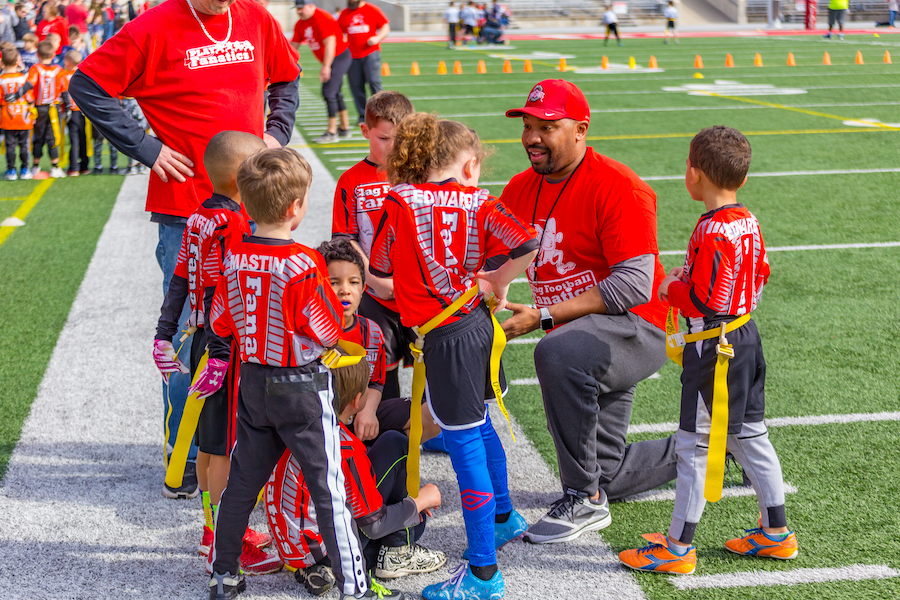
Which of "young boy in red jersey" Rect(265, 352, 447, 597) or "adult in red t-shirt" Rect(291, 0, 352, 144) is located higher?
"adult in red t-shirt" Rect(291, 0, 352, 144)

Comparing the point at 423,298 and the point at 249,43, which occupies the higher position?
the point at 249,43

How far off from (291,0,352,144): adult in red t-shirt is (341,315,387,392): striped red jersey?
1018 centimetres

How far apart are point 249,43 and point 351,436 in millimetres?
1938

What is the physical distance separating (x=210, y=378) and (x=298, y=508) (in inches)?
23.6

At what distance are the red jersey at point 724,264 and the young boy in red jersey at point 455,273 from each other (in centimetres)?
67

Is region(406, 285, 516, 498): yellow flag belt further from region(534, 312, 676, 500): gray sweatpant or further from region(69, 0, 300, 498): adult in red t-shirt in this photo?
region(69, 0, 300, 498): adult in red t-shirt

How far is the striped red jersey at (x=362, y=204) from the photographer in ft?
13.6

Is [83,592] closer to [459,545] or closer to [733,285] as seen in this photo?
[459,545]

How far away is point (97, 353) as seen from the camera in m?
5.77

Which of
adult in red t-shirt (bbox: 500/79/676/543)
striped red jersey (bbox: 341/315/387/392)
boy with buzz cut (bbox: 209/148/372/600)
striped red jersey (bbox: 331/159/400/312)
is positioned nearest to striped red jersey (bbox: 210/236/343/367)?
boy with buzz cut (bbox: 209/148/372/600)

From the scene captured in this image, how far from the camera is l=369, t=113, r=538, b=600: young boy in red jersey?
3051 mm

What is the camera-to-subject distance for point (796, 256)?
297 inches

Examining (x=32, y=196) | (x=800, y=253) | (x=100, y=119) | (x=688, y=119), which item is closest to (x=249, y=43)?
(x=100, y=119)

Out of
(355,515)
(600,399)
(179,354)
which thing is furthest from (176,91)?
(600,399)
